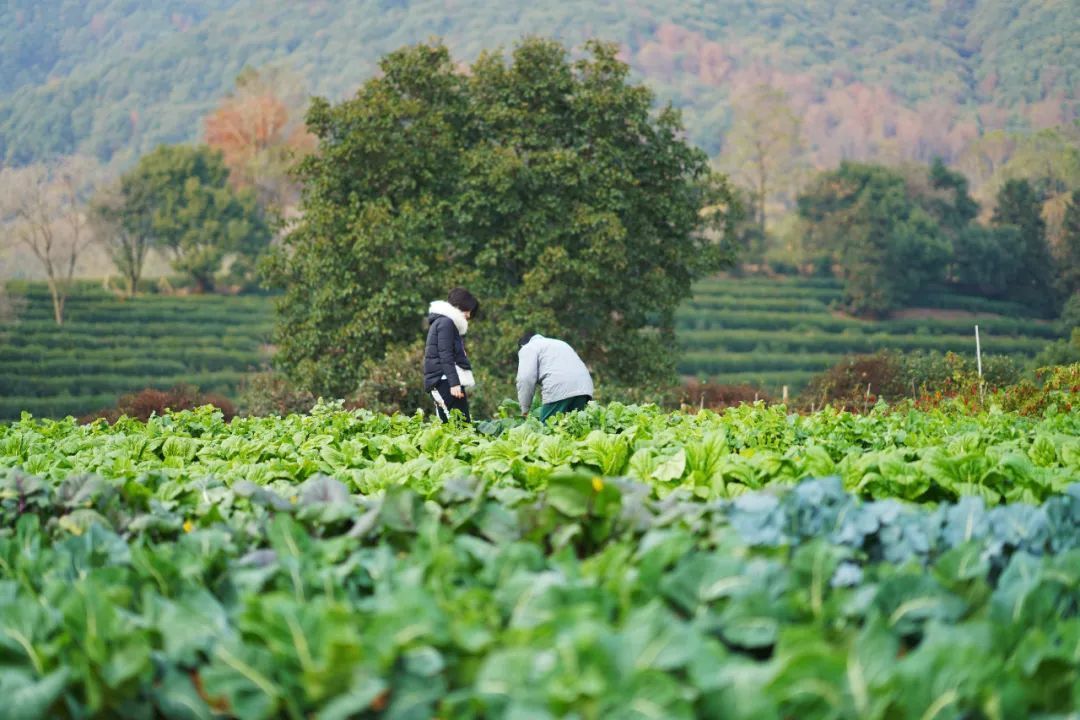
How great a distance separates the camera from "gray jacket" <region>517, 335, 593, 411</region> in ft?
31.9

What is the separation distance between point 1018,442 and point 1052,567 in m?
2.99

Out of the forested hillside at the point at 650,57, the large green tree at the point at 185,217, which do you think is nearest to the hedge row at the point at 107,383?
the large green tree at the point at 185,217

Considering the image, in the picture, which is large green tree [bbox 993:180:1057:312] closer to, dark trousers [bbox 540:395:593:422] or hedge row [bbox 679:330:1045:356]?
hedge row [bbox 679:330:1045:356]

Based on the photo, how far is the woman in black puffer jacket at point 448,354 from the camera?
10273mm

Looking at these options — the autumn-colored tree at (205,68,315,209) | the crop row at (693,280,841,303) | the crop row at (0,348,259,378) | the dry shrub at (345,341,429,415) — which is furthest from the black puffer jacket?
the autumn-colored tree at (205,68,315,209)

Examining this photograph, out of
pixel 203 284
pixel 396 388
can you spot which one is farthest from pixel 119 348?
pixel 396 388

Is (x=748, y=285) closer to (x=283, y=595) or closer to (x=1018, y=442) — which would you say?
(x=1018, y=442)

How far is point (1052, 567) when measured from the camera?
8.77ft

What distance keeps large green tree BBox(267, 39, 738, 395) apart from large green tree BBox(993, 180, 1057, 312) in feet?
132

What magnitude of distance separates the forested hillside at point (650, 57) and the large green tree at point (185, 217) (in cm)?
3995

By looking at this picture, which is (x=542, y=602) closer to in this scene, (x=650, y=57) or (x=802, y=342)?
(x=802, y=342)

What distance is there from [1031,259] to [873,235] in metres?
9.52

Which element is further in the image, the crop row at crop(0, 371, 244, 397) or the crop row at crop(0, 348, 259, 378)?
the crop row at crop(0, 348, 259, 378)

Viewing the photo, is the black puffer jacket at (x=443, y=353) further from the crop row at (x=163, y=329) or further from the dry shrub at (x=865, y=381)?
the crop row at (x=163, y=329)
